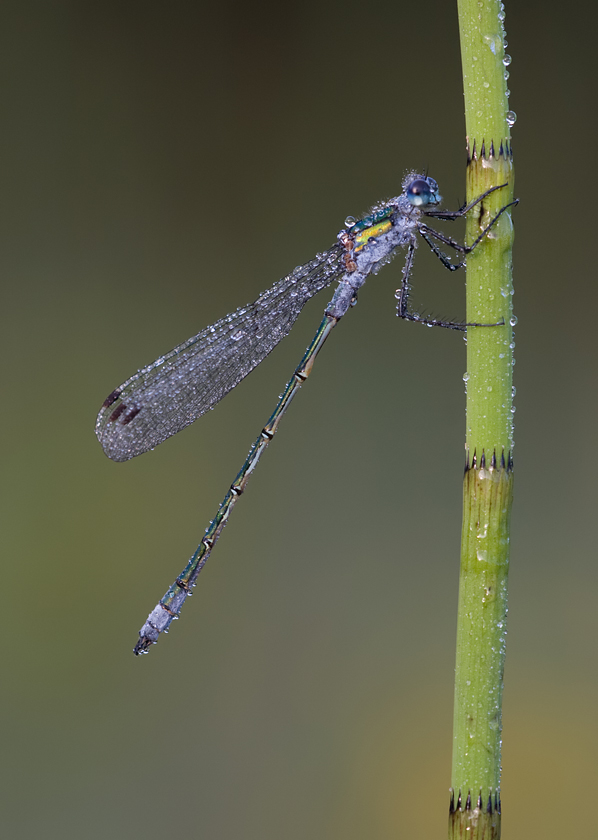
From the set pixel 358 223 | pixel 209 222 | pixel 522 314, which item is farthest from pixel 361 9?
pixel 358 223

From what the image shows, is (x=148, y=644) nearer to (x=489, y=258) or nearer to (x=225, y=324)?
(x=225, y=324)

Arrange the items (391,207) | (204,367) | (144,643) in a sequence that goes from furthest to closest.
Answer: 1. (204,367)
2. (144,643)
3. (391,207)

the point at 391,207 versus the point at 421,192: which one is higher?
the point at 391,207

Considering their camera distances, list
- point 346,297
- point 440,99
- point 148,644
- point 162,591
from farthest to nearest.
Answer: point 440,99
point 162,591
point 346,297
point 148,644

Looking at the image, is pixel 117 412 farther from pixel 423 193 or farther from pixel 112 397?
pixel 423 193

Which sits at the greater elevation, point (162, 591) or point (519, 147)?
point (519, 147)

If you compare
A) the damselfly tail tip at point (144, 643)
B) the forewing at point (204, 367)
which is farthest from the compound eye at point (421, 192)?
the damselfly tail tip at point (144, 643)

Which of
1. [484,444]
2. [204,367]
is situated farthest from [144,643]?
[484,444]
